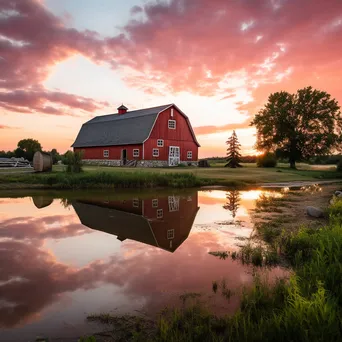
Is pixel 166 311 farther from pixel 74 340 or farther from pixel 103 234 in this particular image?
pixel 103 234

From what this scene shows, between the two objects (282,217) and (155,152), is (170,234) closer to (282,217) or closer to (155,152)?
(282,217)

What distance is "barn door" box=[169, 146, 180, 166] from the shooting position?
131ft

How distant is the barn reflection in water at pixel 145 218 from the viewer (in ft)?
26.4

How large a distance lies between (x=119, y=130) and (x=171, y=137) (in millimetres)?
7267

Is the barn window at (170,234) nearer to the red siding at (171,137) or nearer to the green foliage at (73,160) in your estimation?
the green foliage at (73,160)

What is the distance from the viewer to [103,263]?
6.03m

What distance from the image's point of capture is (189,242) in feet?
24.7

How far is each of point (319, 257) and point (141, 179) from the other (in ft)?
52.5

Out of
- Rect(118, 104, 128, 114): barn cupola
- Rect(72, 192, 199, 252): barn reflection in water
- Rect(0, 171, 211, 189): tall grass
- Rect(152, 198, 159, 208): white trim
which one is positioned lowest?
Rect(72, 192, 199, 252): barn reflection in water

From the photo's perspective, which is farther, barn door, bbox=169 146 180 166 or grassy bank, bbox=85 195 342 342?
barn door, bbox=169 146 180 166

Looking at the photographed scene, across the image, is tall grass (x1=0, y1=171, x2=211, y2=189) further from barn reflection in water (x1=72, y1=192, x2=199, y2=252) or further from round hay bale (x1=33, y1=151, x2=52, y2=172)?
barn reflection in water (x1=72, y1=192, x2=199, y2=252)

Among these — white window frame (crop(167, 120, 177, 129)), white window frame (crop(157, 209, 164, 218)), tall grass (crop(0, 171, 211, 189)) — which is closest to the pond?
white window frame (crop(157, 209, 164, 218))

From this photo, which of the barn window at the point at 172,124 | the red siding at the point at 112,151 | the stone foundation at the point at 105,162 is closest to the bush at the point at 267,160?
the barn window at the point at 172,124

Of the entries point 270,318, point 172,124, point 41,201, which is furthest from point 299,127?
point 270,318
